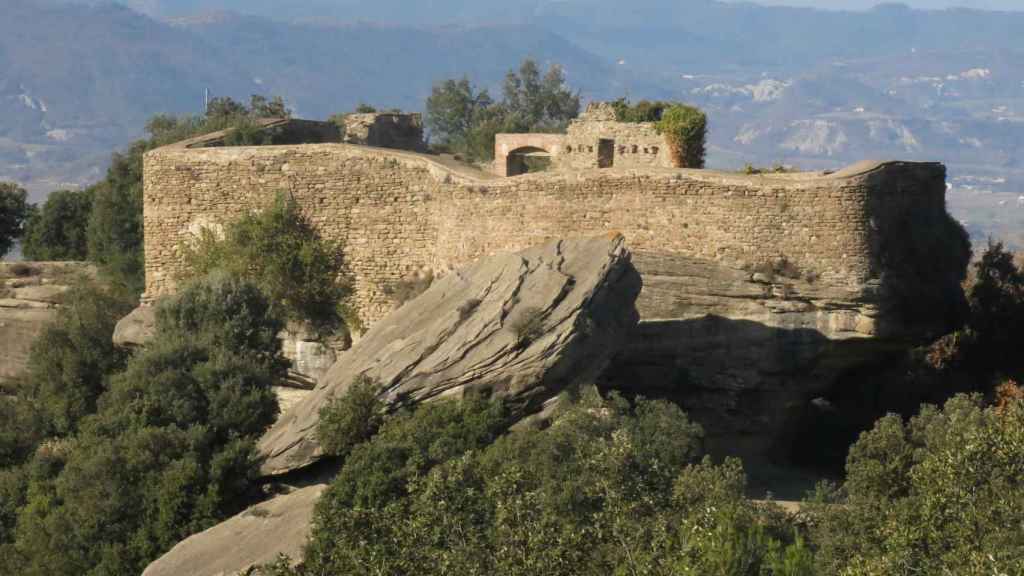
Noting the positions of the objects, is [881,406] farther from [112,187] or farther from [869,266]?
[112,187]

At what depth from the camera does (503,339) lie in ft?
77.6

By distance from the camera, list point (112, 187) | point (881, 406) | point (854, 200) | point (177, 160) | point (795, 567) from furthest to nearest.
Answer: point (112, 187) → point (177, 160) → point (881, 406) → point (854, 200) → point (795, 567)

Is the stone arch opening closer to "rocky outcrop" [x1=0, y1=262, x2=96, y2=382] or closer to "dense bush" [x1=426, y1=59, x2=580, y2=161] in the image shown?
"rocky outcrop" [x1=0, y1=262, x2=96, y2=382]

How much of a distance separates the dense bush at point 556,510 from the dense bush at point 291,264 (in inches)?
317

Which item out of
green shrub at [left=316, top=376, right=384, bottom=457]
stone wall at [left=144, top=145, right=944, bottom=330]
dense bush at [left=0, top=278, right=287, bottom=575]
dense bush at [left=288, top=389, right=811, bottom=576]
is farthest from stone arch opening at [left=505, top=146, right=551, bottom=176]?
dense bush at [left=288, top=389, right=811, bottom=576]

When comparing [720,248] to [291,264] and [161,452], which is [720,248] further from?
[161,452]

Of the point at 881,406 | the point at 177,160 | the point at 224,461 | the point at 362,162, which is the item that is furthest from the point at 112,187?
the point at 881,406

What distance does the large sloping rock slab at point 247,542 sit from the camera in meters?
21.0

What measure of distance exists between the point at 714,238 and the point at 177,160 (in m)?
11.2

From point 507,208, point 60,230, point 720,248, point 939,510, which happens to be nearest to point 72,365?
point 507,208

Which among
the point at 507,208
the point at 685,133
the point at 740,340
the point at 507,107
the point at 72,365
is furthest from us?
the point at 507,107

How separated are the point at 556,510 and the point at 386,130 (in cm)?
2077

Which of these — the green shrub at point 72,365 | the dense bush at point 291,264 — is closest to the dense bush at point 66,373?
the green shrub at point 72,365

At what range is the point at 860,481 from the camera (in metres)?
19.7
